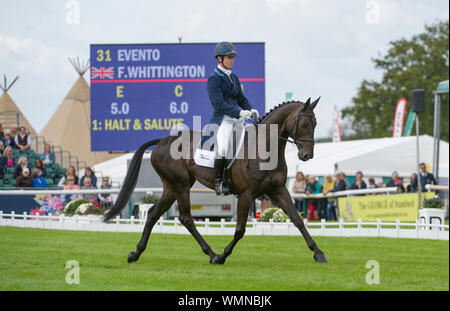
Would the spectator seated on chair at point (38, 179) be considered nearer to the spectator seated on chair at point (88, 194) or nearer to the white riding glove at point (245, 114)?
the spectator seated on chair at point (88, 194)

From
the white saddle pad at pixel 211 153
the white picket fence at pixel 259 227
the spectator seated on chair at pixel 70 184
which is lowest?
the white picket fence at pixel 259 227

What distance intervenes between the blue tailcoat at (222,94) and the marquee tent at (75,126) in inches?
1495

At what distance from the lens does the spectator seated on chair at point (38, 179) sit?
71.7ft

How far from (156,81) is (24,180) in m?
5.87

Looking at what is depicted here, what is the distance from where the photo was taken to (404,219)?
21438mm

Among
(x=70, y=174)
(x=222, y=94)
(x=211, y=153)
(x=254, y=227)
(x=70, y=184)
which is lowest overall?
(x=254, y=227)

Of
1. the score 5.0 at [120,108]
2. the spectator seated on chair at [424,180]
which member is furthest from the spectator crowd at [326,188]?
the score 5.0 at [120,108]

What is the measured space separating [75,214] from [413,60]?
1896 inches

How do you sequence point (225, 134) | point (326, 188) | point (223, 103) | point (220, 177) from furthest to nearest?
1. point (326, 188)
2. point (220, 177)
3. point (225, 134)
4. point (223, 103)

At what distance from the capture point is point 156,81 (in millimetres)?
24875

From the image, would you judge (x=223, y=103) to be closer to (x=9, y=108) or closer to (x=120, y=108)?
(x=120, y=108)

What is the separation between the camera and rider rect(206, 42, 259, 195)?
1036 cm

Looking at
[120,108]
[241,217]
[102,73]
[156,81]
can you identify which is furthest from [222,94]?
[102,73]
